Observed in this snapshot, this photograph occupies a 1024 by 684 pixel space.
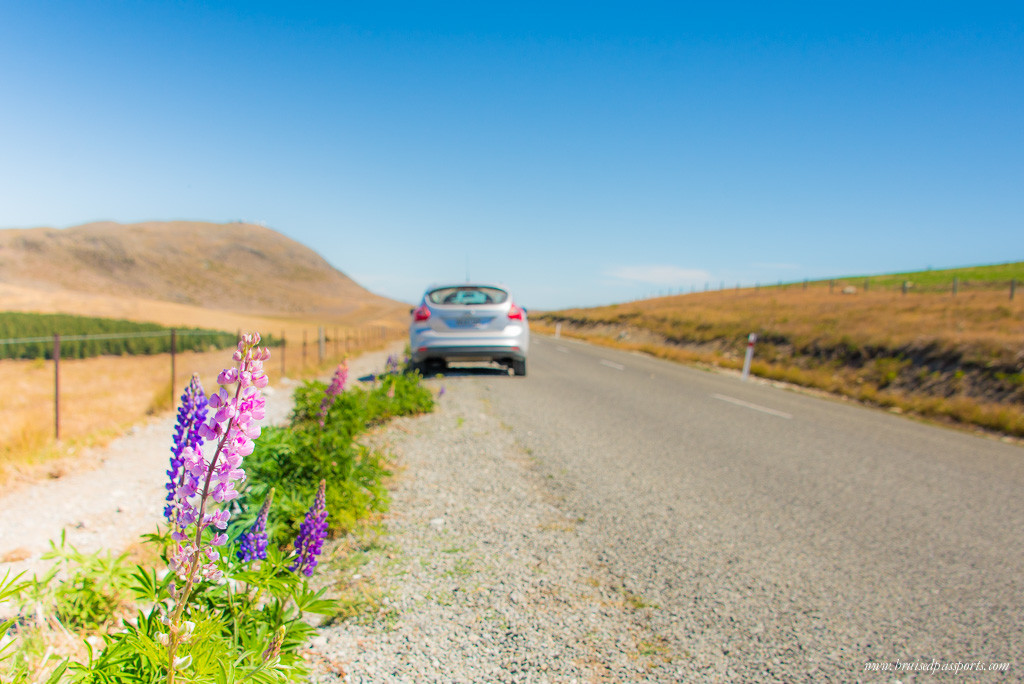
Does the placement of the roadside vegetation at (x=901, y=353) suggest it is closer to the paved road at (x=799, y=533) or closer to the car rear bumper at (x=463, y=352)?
the paved road at (x=799, y=533)

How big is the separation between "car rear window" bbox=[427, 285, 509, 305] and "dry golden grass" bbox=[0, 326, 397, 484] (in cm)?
391

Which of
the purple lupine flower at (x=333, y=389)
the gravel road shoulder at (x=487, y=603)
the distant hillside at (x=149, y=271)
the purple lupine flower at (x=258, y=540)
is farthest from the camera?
the distant hillside at (x=149, y=271)

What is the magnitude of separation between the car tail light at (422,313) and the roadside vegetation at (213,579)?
6.43m

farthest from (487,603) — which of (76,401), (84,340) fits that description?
(84,340)

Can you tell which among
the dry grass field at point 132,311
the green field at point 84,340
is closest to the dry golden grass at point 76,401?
the dry grass field at point 132,311

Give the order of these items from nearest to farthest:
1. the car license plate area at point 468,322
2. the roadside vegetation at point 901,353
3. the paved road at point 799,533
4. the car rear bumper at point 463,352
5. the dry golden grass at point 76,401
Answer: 1. the paved road at point 799,533
2. the dry golden grass at point 76,401
3. the car rear bumper at point 463,352
4. the car license plate area at point 468,322
5. the roadside vegetation at point 901,353

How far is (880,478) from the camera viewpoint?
16.8ft

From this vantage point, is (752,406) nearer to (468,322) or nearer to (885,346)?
(468,322)

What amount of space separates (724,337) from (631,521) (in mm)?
24161

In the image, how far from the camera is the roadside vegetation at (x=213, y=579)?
4.34ft

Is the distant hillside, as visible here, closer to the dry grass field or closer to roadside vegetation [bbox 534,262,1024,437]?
the dry grass field

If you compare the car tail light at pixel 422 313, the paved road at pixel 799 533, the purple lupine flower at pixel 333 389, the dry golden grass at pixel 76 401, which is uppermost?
the car tail light at pixel 422 313

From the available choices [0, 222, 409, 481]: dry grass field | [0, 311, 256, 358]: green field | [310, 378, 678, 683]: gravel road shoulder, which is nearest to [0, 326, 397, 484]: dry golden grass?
[0, 222, 409, 481]: dry grass field

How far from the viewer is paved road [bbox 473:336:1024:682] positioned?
7.94 ft
